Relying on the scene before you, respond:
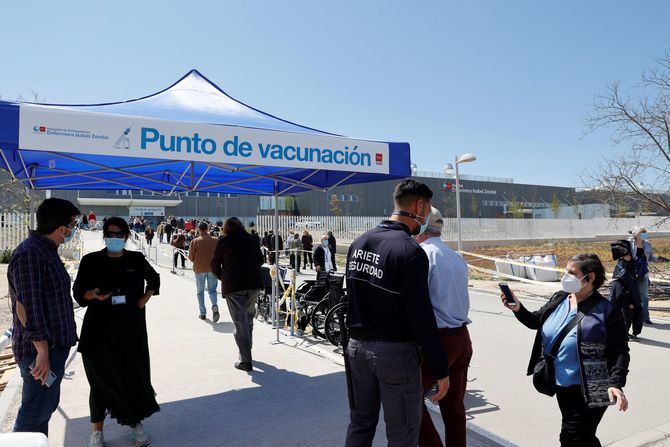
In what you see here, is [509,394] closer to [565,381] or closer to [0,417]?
[565,381]

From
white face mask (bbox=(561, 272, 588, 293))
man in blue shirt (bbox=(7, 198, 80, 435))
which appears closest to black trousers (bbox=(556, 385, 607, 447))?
white face mask (bbox=(561, 272, 588, 293))

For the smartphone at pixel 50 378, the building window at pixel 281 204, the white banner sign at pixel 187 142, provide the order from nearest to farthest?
1. the smartphone at pixel 50 378
2. the white banner sign at pixel 187 142
3. the building window at pixel 281 204

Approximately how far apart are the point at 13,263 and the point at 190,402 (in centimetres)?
241

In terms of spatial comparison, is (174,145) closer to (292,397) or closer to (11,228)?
(292,397)

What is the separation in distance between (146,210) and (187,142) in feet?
204

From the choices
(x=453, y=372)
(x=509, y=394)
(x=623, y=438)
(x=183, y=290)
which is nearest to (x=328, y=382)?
(x=509, y=394)

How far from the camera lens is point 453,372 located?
10.2ft

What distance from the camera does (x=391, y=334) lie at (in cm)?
252

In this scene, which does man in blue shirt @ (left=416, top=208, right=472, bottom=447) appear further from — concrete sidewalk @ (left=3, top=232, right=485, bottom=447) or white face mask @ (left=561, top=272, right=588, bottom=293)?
concrete sidewalk @ (left=3, top=232, right=485, bottom=447)

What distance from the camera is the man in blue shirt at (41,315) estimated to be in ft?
9.74

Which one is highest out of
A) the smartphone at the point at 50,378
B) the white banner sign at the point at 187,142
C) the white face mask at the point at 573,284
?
the white banner sign at the point at 187,142

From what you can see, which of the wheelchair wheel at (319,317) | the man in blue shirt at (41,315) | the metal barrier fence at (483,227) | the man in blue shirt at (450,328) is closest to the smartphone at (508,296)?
the man in blue shirt at (450,328)

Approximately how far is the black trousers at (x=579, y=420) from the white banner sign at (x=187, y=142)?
10.5 ft

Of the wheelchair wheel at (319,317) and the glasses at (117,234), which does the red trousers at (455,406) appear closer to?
the glasses at (117,234)
